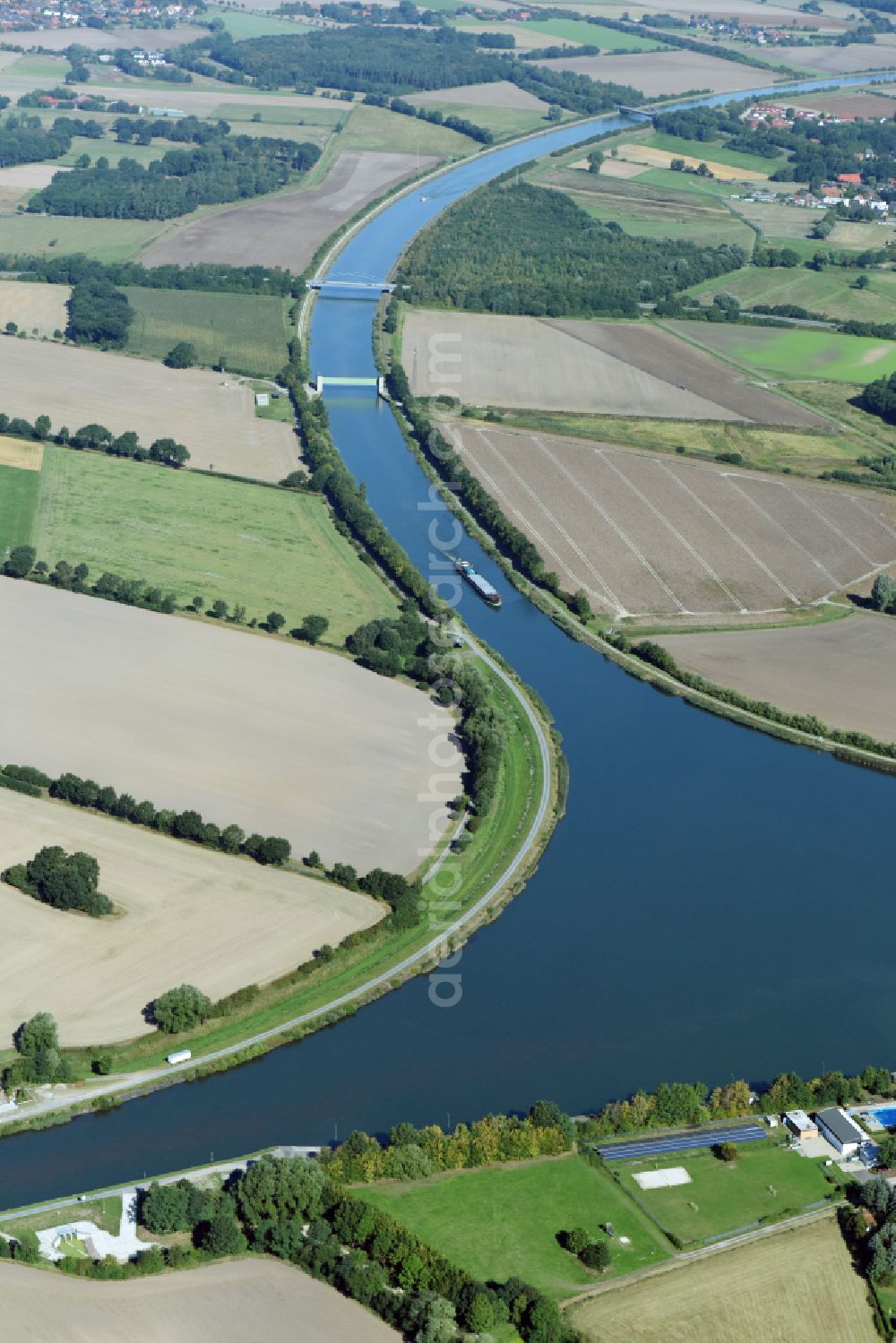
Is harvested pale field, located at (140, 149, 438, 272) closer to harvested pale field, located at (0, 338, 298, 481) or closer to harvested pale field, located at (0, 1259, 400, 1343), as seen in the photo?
harvested pale field, located at (0, 338, 298, 481)

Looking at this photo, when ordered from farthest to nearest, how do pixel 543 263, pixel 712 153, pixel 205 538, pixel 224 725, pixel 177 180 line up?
pixel 712 153 < pixel 177 180 < pixel 543 263 < pixel 205 538 < pixel 224 725

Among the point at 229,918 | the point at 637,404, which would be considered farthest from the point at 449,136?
the point at 229,918

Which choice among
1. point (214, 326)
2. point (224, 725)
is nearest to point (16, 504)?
point (224, 725)

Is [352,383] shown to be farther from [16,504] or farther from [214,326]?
[16,504]

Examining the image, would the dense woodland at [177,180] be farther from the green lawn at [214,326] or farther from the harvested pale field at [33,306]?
the green lawn at [214,326]

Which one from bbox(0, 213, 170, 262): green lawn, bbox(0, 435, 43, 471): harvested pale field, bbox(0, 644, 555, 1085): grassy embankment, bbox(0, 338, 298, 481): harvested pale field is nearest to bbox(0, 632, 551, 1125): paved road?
bbox(0, 644, 555, 1085): grassy embankment

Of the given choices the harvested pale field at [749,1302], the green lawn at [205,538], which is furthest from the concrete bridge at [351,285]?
the harvested pale field at [749,1302]
